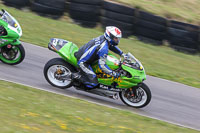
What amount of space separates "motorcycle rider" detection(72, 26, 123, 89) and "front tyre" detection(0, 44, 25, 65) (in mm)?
1906

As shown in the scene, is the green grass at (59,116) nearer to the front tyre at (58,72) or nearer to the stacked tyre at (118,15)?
the front tyre at (58,72)

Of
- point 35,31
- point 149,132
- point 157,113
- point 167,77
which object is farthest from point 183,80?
point 35,31

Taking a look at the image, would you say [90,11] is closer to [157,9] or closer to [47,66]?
[157,9]

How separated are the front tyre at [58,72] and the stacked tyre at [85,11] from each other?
24.2ft

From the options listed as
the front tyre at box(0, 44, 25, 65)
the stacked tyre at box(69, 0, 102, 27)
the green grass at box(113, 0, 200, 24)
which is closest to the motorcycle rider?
the front tyre at box(0, 44, 25, 65)

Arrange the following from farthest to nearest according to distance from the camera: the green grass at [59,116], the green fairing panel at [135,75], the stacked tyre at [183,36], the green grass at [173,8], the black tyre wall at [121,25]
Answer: the green grass at [173,8] < the black tyre wall at [121,25] < the stacked tyre at [183,36] < the green fairing panel at [135,75] < the green grass at [59,116]

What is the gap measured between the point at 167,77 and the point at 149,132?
17.1 feet

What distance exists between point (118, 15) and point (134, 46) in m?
1.64

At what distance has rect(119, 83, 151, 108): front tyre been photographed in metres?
8.36

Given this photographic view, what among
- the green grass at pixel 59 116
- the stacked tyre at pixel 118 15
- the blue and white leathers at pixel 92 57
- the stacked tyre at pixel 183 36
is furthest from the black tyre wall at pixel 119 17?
the green grass at pixel 59 116

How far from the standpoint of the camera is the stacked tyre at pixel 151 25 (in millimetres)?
15195

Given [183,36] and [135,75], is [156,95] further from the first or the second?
[183,36]

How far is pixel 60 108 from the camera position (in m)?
7.18

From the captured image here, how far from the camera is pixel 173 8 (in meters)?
18.0
